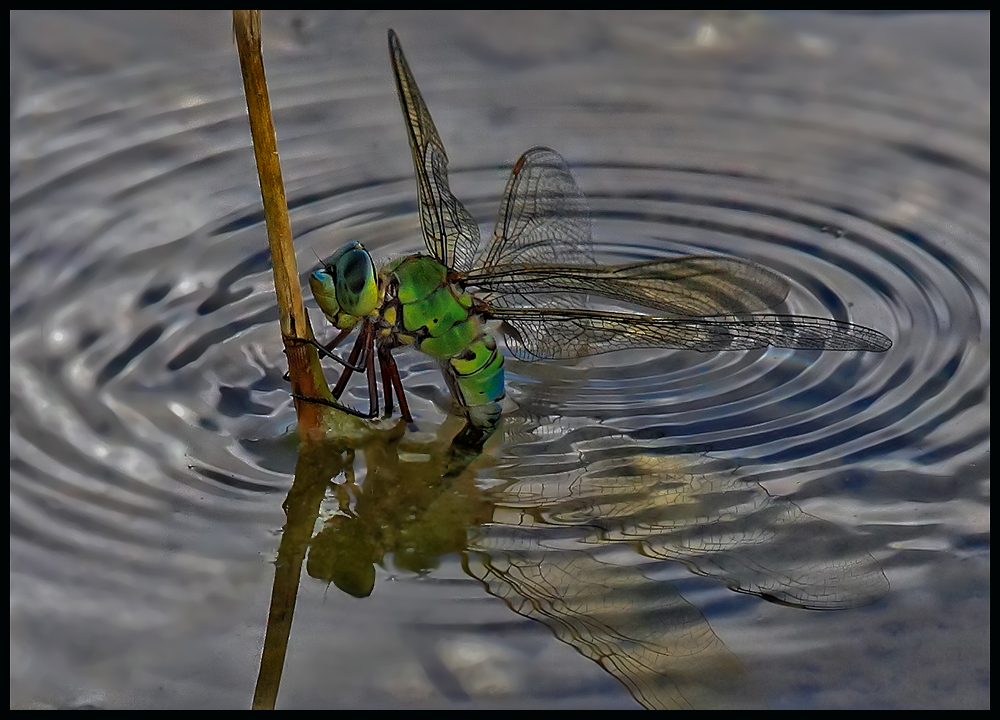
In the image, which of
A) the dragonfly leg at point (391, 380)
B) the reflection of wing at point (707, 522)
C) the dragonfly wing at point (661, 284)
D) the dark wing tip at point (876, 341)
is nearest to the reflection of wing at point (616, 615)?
the reflection of wing at point (707, 522)

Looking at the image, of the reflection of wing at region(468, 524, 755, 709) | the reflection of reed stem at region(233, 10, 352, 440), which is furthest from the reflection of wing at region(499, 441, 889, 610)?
the reflection of reed stem at region(233, 10, 352, 440)

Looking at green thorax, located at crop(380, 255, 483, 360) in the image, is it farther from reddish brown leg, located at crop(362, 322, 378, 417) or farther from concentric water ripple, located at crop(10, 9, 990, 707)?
concentric water ripple, located at crop(10, 9, 990, 707)

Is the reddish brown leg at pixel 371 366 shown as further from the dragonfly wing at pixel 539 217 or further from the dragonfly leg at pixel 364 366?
the dragonfly wing at pixel 539 217

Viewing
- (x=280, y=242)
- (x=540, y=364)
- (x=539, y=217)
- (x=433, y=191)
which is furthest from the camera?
(x=539, y=217)

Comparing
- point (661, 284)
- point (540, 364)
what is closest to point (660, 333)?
point (661, 284)

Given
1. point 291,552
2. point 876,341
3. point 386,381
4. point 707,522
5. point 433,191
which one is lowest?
point 291,552

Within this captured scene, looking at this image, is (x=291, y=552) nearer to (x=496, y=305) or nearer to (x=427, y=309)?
(x=427, y=309)
